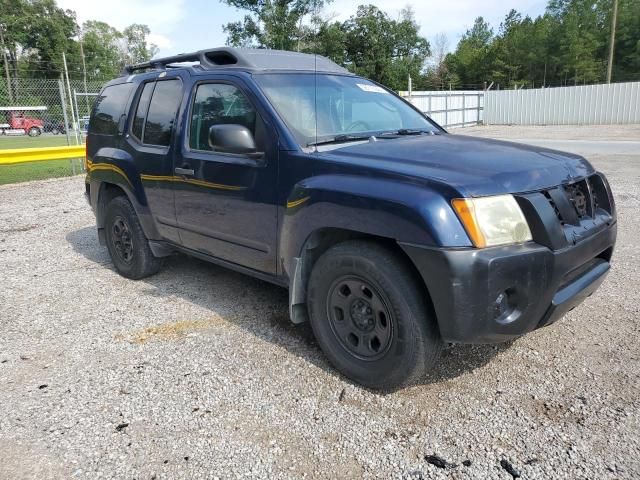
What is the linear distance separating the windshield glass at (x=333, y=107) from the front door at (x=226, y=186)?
19 centimetres

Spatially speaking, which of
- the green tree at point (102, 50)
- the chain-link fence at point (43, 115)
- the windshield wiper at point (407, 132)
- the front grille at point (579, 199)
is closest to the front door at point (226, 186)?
the windshield wiper at point (407, 132)

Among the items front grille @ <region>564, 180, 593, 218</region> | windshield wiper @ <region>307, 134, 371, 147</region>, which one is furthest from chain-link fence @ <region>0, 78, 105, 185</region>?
front grille @ <region>564, 180, 593, 218</region>

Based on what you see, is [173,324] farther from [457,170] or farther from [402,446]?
[457,170]

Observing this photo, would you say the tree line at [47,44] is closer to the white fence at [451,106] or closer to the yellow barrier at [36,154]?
the white fence at [451,106]

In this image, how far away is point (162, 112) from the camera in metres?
4.35

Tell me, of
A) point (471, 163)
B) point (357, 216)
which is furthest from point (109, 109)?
point (471, 163)

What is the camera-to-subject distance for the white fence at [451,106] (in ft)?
84.4

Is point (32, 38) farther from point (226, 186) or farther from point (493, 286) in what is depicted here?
point (493, 286)

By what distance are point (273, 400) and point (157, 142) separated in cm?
251

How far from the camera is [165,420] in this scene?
9.07 ft

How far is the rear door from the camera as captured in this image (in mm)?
4191

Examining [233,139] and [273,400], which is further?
[233,139]

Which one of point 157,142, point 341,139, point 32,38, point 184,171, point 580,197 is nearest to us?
point 580,197

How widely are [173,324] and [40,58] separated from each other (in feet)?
235
